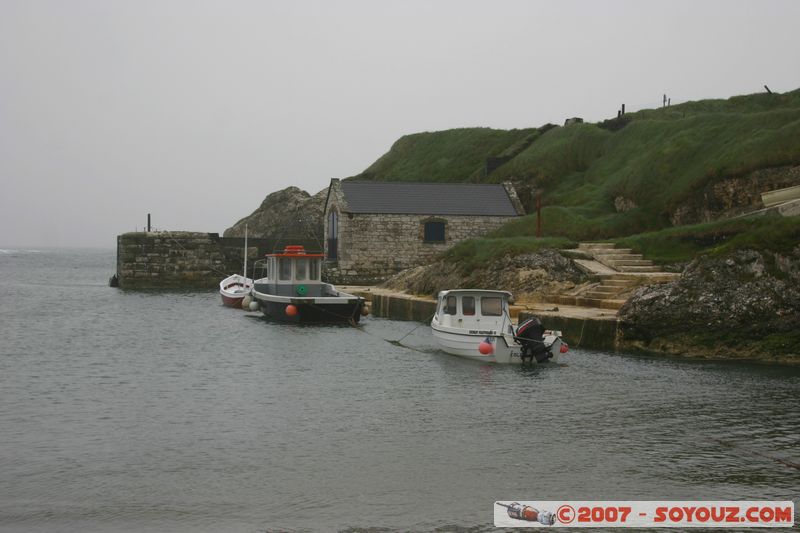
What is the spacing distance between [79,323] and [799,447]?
98.0 feet

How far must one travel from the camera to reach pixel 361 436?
15250mm

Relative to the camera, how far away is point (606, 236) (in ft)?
140

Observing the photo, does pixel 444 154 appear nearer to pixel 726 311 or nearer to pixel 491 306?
pixel 491 306

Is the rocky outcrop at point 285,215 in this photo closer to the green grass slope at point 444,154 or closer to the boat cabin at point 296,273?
the green grass slope at point 444,154

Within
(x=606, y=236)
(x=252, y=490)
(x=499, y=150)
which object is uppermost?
(x=499, y=150)

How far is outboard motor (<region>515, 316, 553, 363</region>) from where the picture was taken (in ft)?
75.3

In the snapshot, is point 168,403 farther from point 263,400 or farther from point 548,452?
point 548,452

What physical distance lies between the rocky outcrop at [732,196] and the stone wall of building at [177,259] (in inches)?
1122

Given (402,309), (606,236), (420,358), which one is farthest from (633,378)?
(606,236)

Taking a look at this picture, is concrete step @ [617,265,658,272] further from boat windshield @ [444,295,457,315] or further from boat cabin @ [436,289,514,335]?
boat windshield @ [444,295,457,315]

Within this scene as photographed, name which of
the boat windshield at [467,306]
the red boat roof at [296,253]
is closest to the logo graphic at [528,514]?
the boat windshield at [467,306]

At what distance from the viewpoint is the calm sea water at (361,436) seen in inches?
449

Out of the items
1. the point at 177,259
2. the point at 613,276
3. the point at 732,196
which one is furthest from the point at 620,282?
the point at 177,259

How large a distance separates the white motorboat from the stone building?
24.6m
